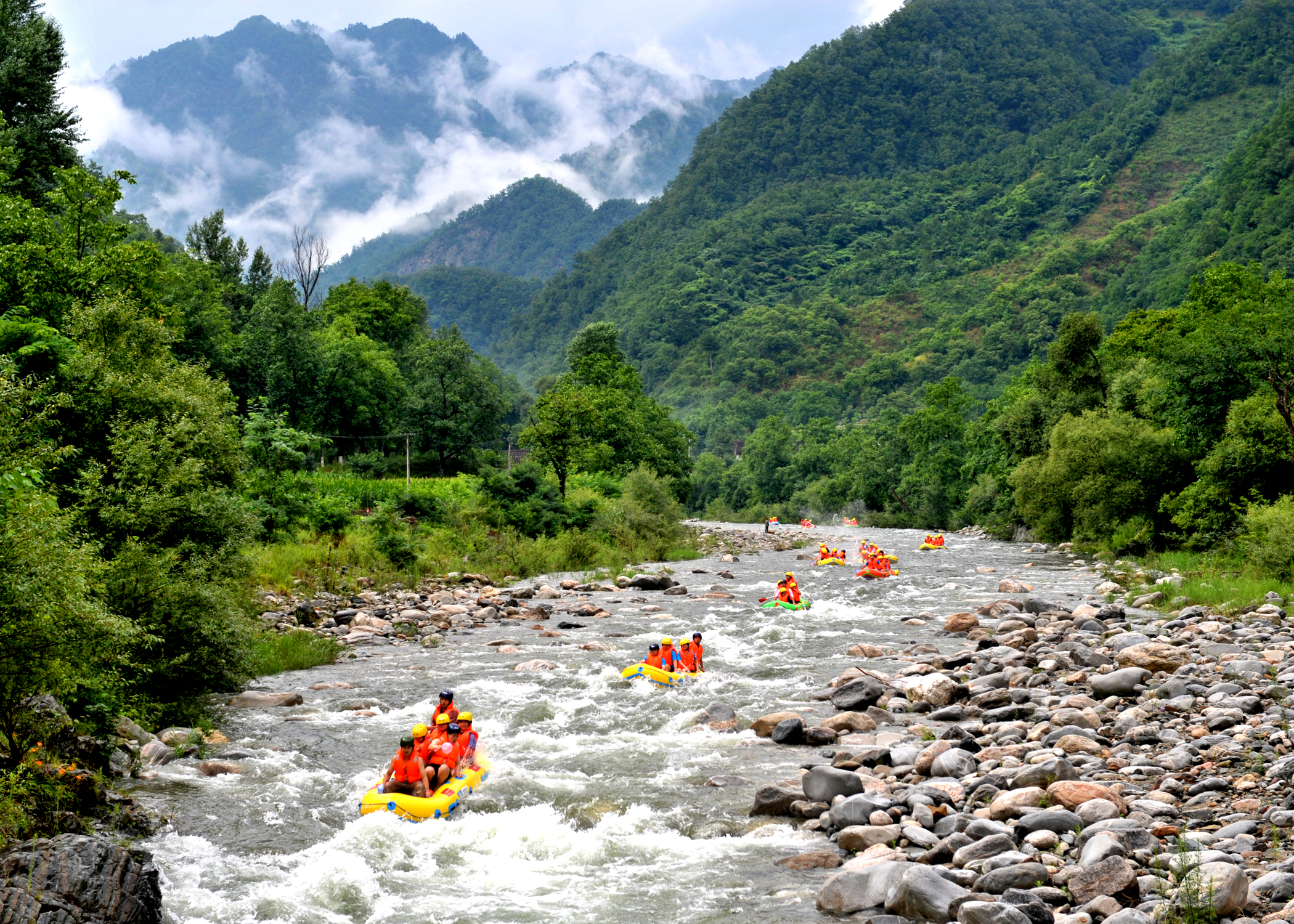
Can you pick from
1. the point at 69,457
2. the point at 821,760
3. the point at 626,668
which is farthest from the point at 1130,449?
the point at 69,457

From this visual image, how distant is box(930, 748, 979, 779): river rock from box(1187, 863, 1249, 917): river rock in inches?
143

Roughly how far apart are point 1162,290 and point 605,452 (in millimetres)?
66784

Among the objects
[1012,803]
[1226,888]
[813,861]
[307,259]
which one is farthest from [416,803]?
[307,259]

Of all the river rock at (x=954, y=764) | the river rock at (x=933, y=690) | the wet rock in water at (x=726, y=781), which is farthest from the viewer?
the river rock at (x=933, y=690)

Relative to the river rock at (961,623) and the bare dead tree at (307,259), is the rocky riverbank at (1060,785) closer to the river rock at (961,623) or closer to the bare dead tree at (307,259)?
the river rock at (961,623)

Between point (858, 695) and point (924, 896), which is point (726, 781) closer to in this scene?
point (858, 695)

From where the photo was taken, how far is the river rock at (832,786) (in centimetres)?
999

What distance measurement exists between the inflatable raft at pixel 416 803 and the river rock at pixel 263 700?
513 cm

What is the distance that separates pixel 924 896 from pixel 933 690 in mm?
6787

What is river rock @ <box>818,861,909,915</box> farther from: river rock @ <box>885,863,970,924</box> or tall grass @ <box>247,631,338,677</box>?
tall grass @ <box>247,631,338,677</box>

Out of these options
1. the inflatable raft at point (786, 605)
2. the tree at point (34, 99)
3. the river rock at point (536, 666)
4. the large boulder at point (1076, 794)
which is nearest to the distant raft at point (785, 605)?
the inflatable raft at point (786, 605)

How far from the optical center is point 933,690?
13.7 m

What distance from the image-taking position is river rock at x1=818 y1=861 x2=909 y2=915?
25.2 feet

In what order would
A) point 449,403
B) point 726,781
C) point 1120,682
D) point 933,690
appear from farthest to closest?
point 449,403 < point 933,690 < point 1120,682 < point 726,781
